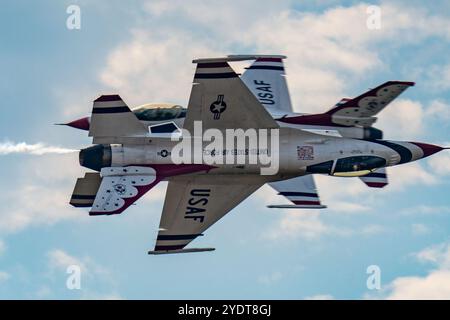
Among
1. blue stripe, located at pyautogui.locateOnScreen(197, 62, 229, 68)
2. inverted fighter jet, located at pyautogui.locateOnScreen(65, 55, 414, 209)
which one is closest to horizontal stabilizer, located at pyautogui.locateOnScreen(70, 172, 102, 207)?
inverted fighter jet, located at pyautogui.locateOnScreen(65, 55, 414, 209)

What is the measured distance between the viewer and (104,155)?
34.6 meters

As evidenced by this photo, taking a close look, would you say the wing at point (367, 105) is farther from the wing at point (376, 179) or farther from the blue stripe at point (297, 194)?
the blue stripe at point (297, 194)

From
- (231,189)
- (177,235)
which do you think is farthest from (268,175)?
(177,235)

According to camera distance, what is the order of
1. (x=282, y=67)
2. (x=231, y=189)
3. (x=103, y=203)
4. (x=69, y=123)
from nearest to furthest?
(x=103, y=203) → (x=231, y=189) → (x=69, y=123) → (x=282, y=67)

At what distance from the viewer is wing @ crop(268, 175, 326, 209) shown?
39188mm

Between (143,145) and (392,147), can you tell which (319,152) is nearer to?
(392,147)

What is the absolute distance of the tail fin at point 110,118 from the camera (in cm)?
3453

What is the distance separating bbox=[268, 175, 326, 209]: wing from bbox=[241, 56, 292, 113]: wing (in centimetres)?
365

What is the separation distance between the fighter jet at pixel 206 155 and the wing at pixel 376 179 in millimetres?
1866

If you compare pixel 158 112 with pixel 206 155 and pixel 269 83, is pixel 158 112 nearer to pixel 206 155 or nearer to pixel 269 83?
pixel 206 155

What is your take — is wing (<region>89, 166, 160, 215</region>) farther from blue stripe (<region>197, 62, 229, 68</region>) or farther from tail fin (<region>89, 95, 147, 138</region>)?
blue stripe (<region>197, 62, 229, 68</region>)

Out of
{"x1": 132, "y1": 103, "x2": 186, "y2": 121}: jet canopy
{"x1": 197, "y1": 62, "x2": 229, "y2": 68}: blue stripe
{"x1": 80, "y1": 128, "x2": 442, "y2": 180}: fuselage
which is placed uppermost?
{"x1": 197, "y1": 62, "x2": 229, "y2": 68}: blue stripe

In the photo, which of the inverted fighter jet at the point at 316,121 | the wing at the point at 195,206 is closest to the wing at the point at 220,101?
the inverted fighter jet at the point at 316,121

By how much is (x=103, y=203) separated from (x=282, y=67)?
40.7 ft
